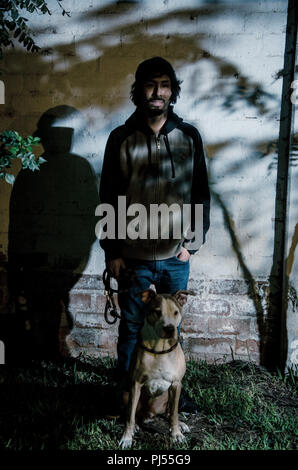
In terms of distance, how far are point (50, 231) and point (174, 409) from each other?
7.39ft

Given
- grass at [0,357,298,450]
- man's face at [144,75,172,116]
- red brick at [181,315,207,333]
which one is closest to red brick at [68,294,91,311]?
grass at [0,357,298,450]

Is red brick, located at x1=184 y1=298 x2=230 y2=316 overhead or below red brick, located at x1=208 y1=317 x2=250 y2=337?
overhead

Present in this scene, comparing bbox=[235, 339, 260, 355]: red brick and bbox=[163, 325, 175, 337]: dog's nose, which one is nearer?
bbox=[163, 325, 175, 337]: dog's nose

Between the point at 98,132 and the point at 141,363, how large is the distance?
7.78 ft

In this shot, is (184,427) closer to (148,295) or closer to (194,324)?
(148,295)

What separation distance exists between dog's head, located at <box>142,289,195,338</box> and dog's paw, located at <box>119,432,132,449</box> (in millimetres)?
765

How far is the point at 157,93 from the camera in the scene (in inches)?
122

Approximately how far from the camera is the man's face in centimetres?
310

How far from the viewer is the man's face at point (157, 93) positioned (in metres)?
3.10

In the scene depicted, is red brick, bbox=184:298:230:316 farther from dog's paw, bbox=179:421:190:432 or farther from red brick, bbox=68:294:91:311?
dog's paw, bbox=179:421:190:432
